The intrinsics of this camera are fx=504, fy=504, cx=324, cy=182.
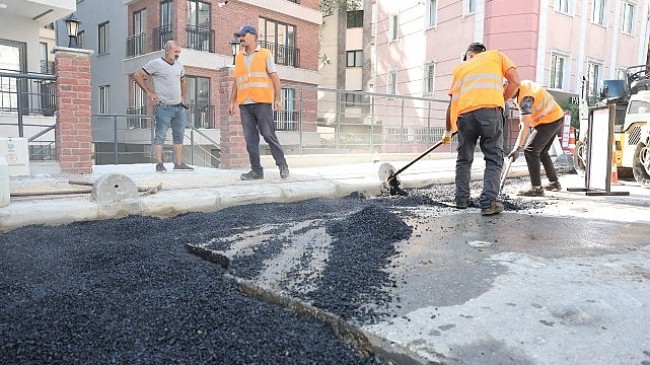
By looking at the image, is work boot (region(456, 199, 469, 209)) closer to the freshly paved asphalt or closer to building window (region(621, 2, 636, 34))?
the freshly paved asphalt

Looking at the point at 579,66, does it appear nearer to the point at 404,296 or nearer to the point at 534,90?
the point at 534,90

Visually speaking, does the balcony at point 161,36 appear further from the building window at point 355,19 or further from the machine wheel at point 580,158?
the machine wheel at point 580,158

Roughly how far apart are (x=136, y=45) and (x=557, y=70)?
15.6 metres

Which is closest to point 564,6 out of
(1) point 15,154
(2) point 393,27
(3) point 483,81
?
(2) point 393,27

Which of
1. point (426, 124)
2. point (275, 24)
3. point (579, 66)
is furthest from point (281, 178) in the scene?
point (275, 24)

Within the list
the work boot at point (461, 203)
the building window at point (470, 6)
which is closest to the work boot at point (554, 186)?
the work boot at point (461, 203)

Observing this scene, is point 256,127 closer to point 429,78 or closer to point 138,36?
point 429,78

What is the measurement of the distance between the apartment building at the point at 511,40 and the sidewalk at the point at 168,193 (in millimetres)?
6338

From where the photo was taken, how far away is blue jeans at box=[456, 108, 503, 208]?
4.72 metres

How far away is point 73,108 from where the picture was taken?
19.2 feet

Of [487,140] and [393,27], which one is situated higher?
[393,27]

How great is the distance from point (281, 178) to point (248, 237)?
282 cm

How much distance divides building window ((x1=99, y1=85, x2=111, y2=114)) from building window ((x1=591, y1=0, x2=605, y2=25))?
1886 cm

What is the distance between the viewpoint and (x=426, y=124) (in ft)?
43.4
